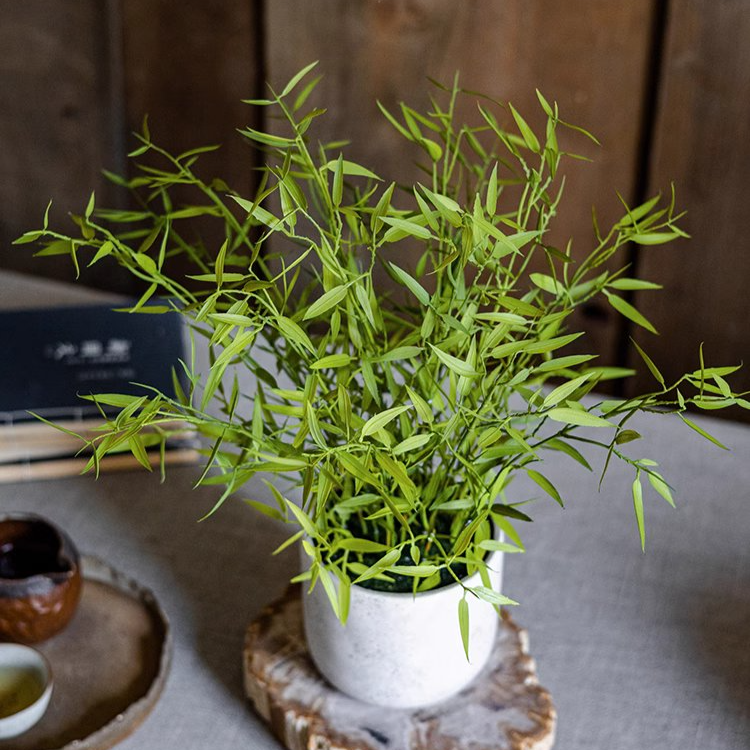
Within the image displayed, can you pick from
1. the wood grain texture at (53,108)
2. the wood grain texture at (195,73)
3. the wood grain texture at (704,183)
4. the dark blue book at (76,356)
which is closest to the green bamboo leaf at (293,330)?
the dark blue book at (76,356)

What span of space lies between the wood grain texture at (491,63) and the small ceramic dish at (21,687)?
4.21 feet

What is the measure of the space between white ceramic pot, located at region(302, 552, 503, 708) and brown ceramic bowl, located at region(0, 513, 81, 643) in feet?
0.67

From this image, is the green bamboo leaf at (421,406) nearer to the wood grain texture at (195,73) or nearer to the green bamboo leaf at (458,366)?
the green bamboo leaf at (458,366)

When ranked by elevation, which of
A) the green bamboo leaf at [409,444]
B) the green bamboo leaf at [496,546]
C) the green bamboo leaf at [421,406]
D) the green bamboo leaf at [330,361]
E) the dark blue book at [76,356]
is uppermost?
the green bamboo leaf at [330,361]

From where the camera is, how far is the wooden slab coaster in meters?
0.67

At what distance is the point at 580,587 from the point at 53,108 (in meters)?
1.74

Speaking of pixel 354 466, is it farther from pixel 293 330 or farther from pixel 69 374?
pixel 69 374

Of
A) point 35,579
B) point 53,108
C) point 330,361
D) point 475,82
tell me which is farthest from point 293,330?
point 53,108

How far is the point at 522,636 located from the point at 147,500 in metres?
0.42

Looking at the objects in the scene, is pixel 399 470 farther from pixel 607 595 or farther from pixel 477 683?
pixel 607 595

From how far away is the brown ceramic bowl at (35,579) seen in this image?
748mm

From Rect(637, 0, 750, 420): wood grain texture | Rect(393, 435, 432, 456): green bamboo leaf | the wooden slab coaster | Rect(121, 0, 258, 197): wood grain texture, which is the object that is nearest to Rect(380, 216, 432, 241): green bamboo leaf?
Rect(393, 435, 432, 456): green bamboo leaf

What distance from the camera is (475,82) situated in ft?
5.62

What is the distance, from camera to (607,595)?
85 cm
